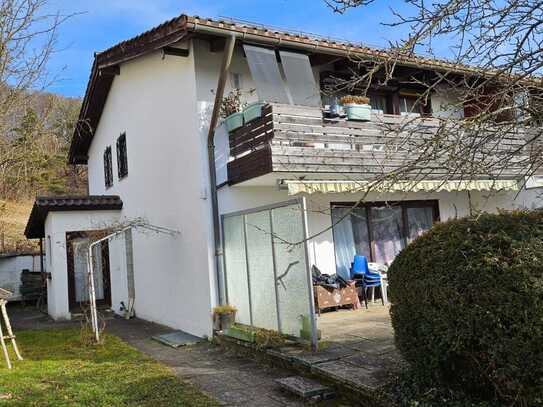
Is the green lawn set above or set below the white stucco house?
below

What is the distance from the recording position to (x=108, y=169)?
2369cm

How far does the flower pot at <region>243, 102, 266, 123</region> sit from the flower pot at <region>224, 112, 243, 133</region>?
0.16 meters

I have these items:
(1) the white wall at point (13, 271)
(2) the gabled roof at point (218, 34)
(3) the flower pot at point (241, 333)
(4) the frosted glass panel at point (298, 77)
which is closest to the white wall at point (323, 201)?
(4) the frosted glass panel at point (298, 77)

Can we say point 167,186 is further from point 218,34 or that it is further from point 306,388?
point 306,388

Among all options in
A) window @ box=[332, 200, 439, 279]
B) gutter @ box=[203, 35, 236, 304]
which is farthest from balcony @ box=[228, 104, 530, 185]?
window @ box=[332, 200, 439, 279]

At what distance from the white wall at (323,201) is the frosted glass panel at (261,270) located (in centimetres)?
138

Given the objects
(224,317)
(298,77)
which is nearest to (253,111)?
(298,77)

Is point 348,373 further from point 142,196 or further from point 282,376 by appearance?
point 142,196

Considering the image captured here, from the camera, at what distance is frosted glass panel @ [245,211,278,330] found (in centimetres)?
1111

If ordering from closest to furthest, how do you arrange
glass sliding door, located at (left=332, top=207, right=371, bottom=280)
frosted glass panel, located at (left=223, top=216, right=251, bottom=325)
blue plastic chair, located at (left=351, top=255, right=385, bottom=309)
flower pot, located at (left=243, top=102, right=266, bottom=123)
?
flower pot, located at (left=243, top=102, right=266, bottom=123), frosted glass panel, located at (left=223, top=216, right=251, bottom=325), blue plastic chair, located at (left=351, top=255, right=385, bottom=309), glass sliding door, located at (left=332, top=207, right=371, bottom=280)

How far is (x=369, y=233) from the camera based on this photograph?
1617cm

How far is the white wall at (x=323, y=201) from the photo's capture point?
13391mm

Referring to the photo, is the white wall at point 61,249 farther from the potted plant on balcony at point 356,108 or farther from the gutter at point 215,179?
the potted plant on balcony at point 356,108

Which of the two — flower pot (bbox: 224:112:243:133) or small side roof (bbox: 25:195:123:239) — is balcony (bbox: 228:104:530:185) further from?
small side roof (bbox: 25:195:123:239)
